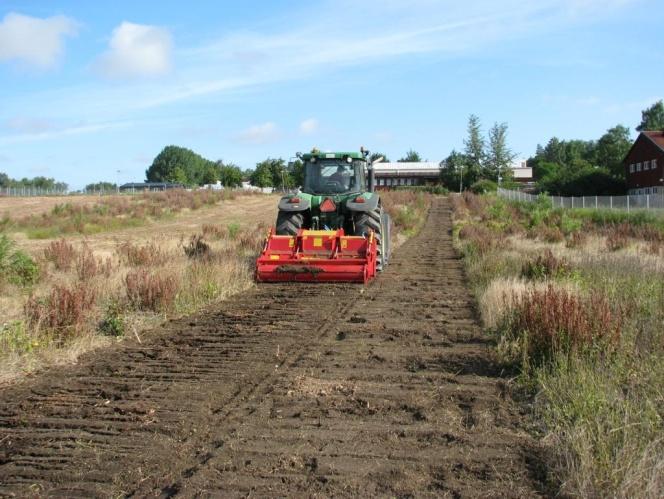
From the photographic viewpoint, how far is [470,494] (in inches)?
149

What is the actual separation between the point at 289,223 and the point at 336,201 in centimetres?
122

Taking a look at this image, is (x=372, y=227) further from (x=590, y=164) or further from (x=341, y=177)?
(x=590, y=164)

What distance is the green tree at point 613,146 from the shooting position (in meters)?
86.0

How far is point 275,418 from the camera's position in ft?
16.6

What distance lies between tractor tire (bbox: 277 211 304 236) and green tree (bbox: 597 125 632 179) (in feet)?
253

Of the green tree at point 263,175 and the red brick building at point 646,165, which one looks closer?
the red brick building at point 646,165

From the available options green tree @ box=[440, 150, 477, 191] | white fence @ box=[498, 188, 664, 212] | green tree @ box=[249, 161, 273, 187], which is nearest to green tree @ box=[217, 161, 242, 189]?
green tree @ box=[249, 161, 273, 187]

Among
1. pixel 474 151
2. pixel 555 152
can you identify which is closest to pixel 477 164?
pixel 474 151

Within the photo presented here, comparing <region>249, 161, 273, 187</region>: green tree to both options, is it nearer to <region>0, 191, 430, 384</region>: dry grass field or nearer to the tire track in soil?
<region>0, 191, 430, 384</region>: dry grass field

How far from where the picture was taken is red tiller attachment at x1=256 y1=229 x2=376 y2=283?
1207 cm

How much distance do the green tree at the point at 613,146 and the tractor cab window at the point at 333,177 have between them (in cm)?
7566

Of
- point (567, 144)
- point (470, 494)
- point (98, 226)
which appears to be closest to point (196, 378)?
point (470, 494)

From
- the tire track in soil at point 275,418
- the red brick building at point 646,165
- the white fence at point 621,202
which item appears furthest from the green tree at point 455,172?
the tire track in soil at point 275,418

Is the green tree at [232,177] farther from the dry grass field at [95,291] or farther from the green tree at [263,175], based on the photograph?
the dry grass field at [95,291]
